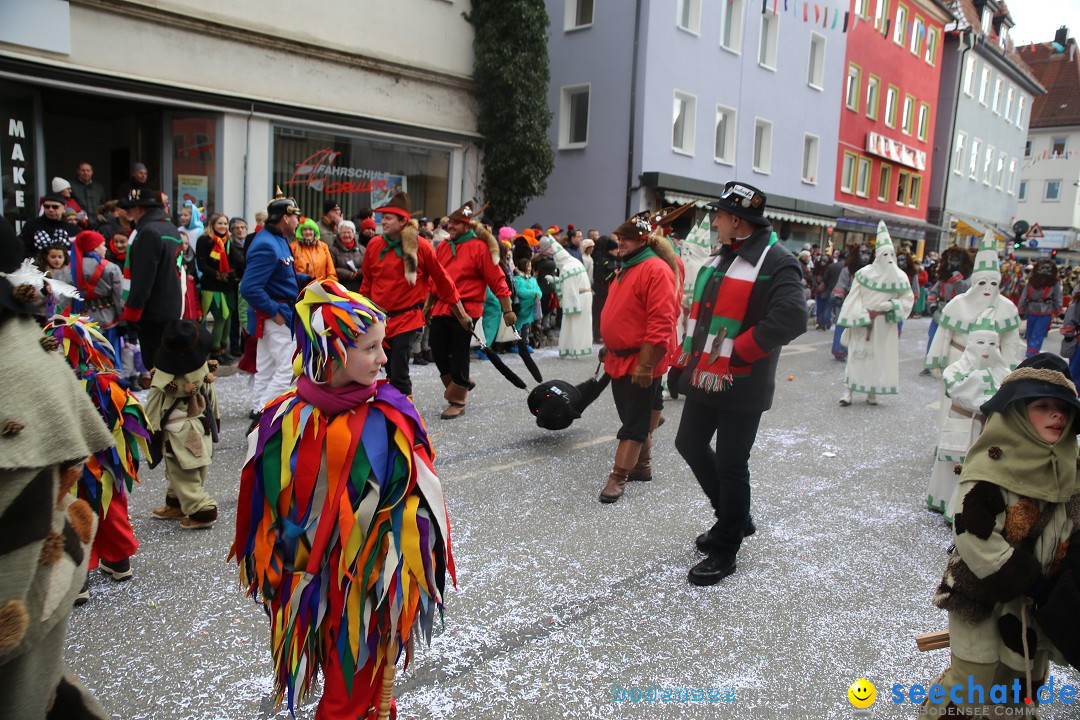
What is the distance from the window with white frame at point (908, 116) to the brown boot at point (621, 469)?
103 ft

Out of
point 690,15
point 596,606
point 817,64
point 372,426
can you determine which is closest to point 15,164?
point 596,606

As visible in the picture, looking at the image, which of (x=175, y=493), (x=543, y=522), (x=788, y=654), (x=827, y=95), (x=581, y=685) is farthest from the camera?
(x=827, y=95)

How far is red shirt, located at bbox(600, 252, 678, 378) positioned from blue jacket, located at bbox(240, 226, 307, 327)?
2.54 metres

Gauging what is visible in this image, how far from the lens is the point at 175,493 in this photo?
4.51 metres

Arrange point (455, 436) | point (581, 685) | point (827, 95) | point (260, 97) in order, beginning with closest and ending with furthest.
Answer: point (581, 685), point (455, 436), point (260, 97), point (827, 95)

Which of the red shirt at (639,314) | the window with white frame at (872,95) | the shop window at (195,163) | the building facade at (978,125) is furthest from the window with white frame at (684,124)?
the red shirt at (639,314)

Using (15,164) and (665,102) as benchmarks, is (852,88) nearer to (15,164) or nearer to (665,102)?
(665,102)

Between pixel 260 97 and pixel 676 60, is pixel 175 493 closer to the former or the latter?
pixel 260 97

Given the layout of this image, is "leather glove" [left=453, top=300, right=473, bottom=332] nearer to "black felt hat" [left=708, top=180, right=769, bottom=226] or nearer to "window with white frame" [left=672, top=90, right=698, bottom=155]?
"black felt hat" [left=708, top=180, right=769, bottom=226]

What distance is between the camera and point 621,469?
17.4 ft

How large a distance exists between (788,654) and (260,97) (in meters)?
12.3

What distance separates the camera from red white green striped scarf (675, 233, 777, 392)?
→ 4082 mm

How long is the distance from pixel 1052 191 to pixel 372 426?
61.4m

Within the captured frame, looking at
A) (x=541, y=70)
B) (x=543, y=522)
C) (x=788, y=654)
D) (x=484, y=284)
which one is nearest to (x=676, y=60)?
(x=541, y=70)
